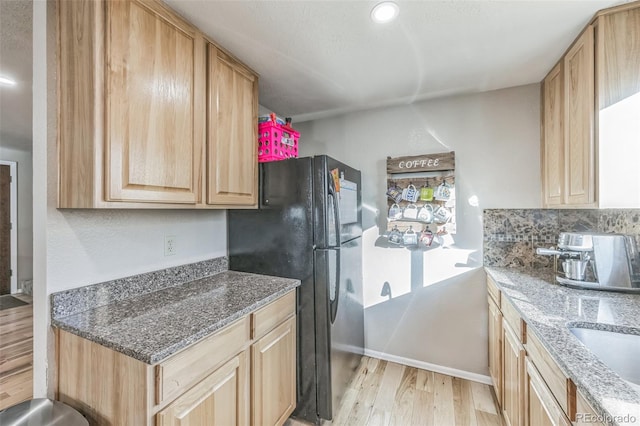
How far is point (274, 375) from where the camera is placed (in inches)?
58.5

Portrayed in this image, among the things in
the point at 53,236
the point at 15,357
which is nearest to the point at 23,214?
the point at 15,357

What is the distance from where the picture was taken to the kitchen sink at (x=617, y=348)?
3.45 ft

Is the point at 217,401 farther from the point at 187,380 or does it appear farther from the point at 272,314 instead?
the point at 272,314

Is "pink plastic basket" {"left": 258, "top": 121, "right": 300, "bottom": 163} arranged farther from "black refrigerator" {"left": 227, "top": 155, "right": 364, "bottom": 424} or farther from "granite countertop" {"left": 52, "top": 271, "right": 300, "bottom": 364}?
"granite countertop" {"left": 52, "top": 271, "right": 300, "bottom": 364}

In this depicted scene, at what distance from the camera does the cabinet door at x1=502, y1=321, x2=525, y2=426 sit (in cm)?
129

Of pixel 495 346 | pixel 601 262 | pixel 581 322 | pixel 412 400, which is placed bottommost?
pixel 412 400

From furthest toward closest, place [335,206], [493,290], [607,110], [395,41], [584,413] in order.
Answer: [493,290] → [335,206] → [395,41] → [607,110] → [584,413]

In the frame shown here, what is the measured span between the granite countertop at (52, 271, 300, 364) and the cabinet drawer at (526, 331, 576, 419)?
1152 millimetres

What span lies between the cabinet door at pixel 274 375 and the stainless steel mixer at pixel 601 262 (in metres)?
1.60

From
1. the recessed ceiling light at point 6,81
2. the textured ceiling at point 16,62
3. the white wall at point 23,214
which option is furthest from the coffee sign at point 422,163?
the white wall at point 23,214

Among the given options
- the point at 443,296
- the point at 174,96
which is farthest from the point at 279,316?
the point at 443,296

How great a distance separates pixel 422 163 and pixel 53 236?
2.28 metres

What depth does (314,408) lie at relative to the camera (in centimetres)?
172

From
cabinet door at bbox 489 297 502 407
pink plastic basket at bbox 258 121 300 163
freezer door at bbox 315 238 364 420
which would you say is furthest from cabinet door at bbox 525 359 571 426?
pink plastic basket at bbox 258 121 300 163
